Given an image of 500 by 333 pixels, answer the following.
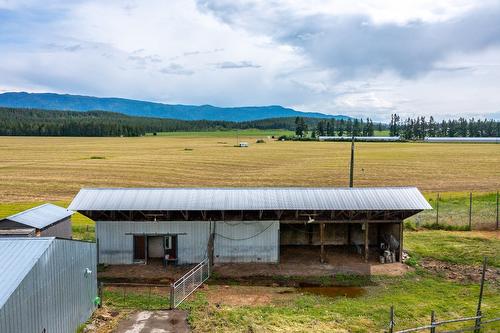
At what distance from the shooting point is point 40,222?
2425 cm

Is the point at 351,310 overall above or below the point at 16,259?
below

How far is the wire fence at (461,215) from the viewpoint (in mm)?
33344

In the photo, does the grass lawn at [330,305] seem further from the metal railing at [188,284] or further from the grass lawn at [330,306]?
the metal railing at [188,284]

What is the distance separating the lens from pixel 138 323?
1739 centimetres

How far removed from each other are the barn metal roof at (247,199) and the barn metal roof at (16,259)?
417 inches

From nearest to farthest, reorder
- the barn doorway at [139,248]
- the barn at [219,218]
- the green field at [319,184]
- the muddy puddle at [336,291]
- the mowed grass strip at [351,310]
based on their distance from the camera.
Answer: the mowed grass strip at [351,310]
the green field at [319,184]
the muddy puddle at [336,291]
the barn at [219,218]
the barn doorway at [139,248]

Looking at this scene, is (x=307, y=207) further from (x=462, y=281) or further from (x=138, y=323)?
(x=138, y=323)

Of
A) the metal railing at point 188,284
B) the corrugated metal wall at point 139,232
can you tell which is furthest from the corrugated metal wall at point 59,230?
the metal railing at point 188,284

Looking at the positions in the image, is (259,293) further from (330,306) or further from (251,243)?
(251,243)

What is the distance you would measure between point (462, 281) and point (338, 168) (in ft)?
165

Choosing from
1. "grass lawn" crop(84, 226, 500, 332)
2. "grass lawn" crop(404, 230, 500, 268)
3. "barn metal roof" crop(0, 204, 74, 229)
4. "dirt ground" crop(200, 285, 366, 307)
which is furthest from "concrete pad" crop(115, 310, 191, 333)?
"grass lawn" crop(404, 230, 500, 268)

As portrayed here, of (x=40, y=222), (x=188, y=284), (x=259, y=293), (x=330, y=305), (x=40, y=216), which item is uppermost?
(x=40, y=216)

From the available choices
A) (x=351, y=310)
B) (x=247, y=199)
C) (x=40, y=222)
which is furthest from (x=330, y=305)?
(x=40, y=222)

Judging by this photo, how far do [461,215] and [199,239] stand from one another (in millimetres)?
22208
